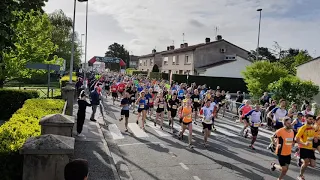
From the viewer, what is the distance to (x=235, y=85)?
40.1 metres

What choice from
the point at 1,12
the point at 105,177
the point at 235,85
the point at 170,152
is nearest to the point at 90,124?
the point at 170,152

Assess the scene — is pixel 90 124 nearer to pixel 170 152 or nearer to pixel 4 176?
pixel 170 152

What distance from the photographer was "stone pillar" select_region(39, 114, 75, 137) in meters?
6.27

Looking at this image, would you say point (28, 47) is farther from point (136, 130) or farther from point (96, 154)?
point (96, 154)

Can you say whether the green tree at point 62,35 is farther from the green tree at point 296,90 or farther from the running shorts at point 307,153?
the running shorts at point 307,153

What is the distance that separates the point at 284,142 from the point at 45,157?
566 centimetres

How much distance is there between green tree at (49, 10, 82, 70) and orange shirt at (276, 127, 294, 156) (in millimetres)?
54401

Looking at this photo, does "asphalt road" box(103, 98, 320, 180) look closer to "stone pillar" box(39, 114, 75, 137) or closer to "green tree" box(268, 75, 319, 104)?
Result: "stone pillar" box(39, 114, 75, 137)

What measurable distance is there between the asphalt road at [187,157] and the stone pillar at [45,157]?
3.43 m

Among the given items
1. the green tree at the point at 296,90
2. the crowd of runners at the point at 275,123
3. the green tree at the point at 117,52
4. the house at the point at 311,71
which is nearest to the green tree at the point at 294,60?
the house at the point at 311,71

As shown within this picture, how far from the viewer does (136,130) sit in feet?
44.5

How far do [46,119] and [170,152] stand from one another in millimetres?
4906

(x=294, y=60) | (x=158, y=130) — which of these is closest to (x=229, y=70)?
(x=294, y=60)

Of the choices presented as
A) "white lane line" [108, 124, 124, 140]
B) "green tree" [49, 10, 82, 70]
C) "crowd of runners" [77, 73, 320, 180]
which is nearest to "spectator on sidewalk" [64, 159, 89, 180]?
"crowd of runners" [77, 73, 320, 180]
